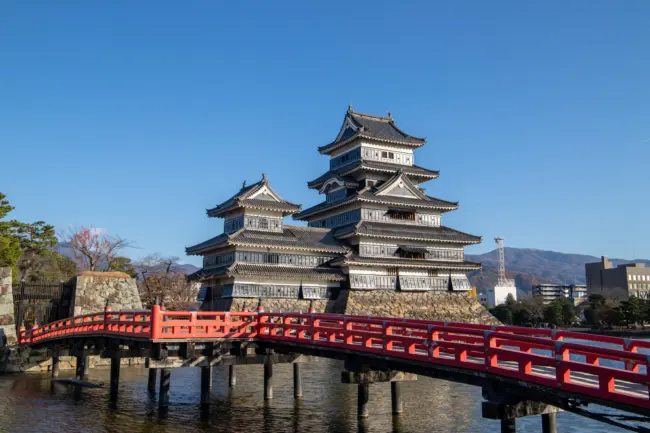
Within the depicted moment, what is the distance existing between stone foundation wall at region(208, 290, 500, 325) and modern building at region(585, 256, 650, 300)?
81873 mm

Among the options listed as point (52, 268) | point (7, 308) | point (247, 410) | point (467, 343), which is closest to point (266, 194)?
point (7, 308)

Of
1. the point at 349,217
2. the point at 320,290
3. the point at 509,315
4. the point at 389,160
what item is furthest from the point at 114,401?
the point at 509,315

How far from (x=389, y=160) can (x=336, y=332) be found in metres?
44.5

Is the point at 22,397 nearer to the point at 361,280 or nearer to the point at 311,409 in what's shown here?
the point at 311,409

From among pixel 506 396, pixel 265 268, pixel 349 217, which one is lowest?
pixel 506 396

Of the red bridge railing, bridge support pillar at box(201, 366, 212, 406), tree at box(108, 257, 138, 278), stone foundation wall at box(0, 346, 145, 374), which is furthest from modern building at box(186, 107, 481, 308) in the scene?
bridge support pillar at box(201, 366, 212, 406)

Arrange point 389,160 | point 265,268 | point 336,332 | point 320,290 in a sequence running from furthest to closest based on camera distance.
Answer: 1. point 389,160
2. point 320,290
3. point 265,268
4. point 336,332

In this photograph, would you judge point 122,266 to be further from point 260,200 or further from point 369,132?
point 369,132

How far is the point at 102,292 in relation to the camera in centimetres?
4022

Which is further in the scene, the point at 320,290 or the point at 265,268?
the point at 320,290

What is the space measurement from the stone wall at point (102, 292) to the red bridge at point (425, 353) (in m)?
8.41

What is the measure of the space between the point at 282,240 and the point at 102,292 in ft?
52.6

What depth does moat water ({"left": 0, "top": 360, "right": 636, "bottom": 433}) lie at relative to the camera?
20.1 m

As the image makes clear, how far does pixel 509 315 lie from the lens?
92562 millimetres
